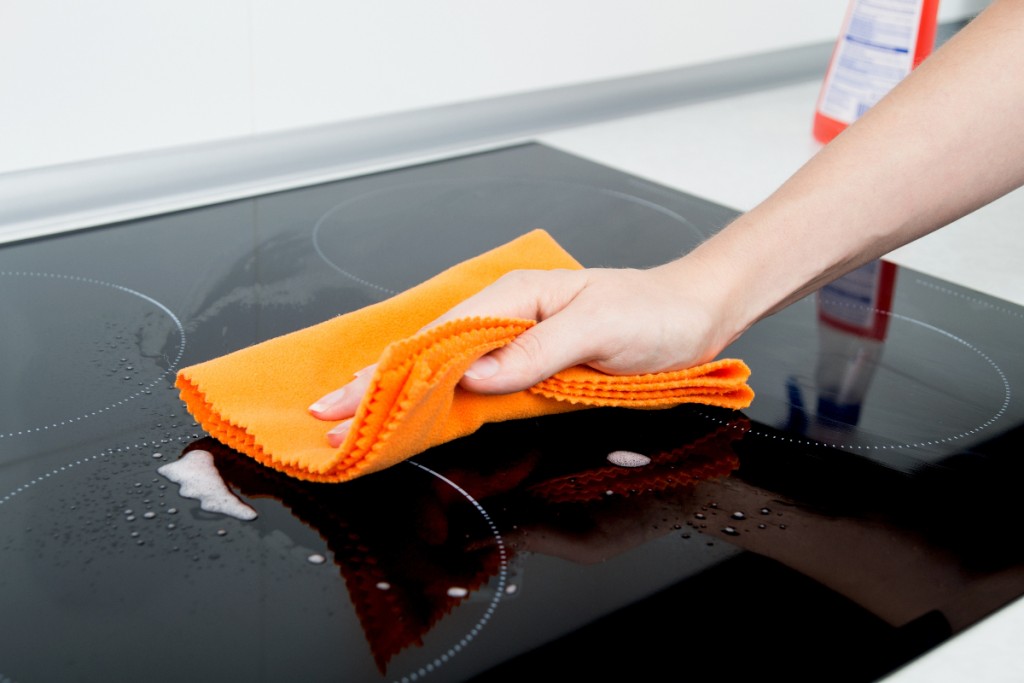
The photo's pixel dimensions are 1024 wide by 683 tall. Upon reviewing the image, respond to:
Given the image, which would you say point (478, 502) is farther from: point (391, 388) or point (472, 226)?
point (472, 226)

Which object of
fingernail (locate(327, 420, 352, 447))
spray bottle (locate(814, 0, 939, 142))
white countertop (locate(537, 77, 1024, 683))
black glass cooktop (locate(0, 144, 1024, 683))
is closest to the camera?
black glass cooktop (locate(0, 144, 1024, 683))

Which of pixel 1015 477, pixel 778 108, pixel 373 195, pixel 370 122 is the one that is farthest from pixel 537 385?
pixel 778 108

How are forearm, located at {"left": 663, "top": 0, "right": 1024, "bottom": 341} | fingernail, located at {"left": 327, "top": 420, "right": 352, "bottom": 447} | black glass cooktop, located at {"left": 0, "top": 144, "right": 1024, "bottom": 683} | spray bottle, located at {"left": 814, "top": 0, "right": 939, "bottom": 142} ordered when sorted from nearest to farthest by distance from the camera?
black glass cooktop, located at {"left": 0, "top": 144, "right": 1024, "bottom": 683}
fingernail, located at {"left": 327, "top": 420, "right": 352, "bottom": 447}
forearm, located at {"left": 663, "top": 0, "right": 1024, "bottom": 341}
spray bottle, located at {"left": 814, "top": 0, "right": 939, "bottom": 142}

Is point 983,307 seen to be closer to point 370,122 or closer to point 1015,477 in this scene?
point 1015,477

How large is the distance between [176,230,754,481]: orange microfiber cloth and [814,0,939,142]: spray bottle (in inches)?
24.8

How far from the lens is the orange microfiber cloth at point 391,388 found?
59 cm

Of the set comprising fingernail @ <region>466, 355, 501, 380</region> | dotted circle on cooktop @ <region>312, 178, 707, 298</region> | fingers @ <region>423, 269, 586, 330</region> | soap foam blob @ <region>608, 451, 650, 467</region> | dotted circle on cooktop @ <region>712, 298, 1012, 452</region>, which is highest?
fingers @ <region>423, 269, 586, 330</region>

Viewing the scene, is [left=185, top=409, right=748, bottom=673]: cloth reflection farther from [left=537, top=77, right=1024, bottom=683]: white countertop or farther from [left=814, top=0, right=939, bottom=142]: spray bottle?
[left=814, top=0, right=939, bottom=142]: spray bottle

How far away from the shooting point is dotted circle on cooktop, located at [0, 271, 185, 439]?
703 mm

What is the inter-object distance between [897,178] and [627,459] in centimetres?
28

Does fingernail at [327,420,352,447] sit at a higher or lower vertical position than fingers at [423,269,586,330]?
lower

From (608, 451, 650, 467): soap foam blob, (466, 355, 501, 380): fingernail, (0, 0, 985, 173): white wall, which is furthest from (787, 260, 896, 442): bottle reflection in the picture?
(0, 0, 985, 173): white wall

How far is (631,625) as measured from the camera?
0.54 m

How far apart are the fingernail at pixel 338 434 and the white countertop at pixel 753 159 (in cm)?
45
